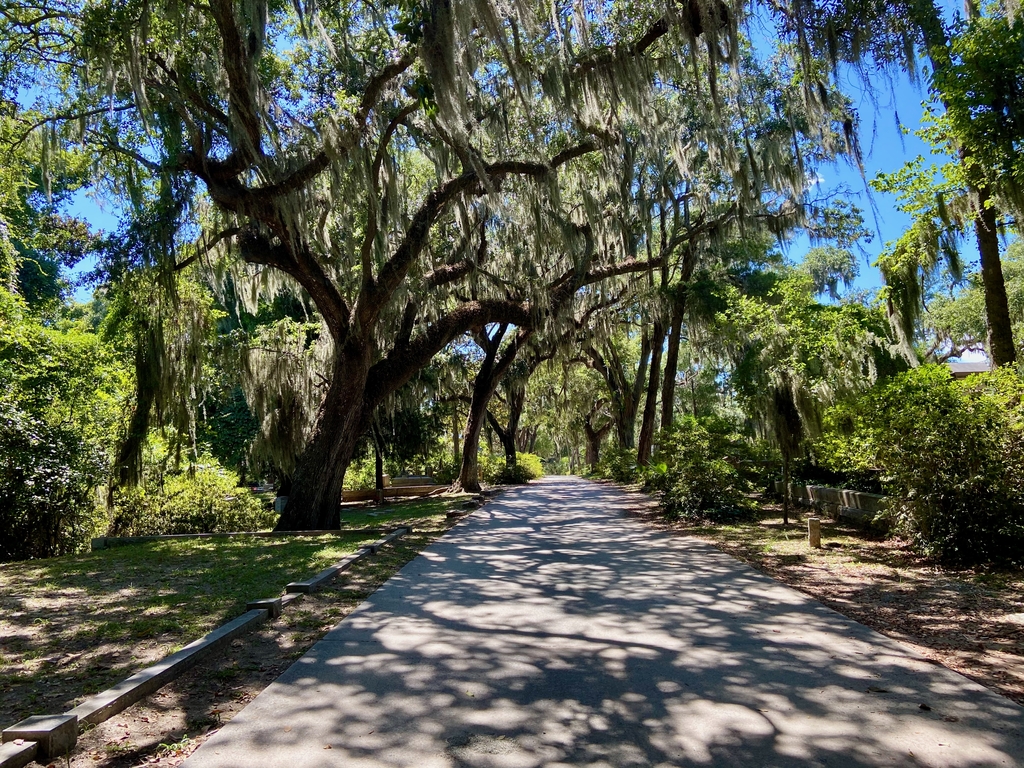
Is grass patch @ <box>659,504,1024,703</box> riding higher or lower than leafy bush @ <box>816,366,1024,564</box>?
lower

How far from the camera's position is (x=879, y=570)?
23.4ft

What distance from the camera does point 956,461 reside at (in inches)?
277

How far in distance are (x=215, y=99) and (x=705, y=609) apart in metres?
9.69

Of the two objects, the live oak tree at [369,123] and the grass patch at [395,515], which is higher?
the live oak tree at [369,123]

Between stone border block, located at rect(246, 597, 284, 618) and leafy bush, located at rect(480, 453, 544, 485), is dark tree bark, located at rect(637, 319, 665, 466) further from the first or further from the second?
stone border block, located at rect(246, 597, 284, 618)

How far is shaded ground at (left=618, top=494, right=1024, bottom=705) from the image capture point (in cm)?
432

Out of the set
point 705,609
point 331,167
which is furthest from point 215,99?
point 705,609

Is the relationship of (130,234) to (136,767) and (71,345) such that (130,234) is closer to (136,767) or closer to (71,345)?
(71,345)

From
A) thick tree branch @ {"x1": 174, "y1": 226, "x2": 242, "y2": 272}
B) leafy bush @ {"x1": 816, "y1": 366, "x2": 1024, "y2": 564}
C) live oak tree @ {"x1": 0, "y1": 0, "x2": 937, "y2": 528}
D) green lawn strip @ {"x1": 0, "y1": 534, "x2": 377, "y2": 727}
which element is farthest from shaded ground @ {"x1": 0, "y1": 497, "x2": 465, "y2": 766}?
leafy bush @ {"x1": 816, "y1": 366, "x2": 1024, "y2": 564}

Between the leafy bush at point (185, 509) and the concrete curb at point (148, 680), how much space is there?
288 inches

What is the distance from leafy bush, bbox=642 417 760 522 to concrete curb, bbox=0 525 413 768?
817 centimetres

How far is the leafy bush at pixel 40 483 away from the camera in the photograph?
9.41 meters

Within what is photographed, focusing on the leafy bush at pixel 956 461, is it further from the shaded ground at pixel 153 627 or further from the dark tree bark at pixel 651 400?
the dark tree bark at pixel 651 400

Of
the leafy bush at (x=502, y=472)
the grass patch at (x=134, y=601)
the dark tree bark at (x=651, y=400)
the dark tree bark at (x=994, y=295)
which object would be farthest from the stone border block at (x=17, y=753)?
the leafy bush at (x=502, y=472)
